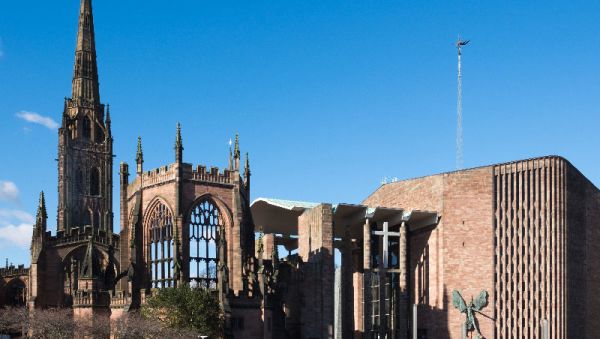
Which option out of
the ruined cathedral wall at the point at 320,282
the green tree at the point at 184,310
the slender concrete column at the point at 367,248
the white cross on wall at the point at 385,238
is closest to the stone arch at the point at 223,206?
the ruined cathedral wall at the point at 320,282

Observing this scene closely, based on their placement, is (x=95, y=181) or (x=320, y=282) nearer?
(x=320, y=282)

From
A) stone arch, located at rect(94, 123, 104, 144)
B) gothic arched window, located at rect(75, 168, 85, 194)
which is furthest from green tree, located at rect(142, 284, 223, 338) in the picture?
stone arch, located at rect(94, 123, 104, 144)

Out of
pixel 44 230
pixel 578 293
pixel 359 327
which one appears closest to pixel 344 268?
pixel 359 327

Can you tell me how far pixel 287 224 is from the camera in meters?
91.9

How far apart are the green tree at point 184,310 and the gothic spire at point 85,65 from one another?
66.6 meters

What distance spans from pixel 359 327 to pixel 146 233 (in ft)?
62.6

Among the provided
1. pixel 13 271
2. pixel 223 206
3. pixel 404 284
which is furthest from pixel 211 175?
pixel 13 271

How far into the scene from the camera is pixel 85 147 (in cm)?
12731

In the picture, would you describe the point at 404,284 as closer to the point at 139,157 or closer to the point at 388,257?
the point at 388,257

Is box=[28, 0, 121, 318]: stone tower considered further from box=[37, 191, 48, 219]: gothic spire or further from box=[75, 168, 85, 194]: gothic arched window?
box=[37, 191, 48, 219]: gothic spire

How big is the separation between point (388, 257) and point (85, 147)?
57996 mm

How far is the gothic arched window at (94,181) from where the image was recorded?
417ft

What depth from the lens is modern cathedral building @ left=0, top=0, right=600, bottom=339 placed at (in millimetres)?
73938

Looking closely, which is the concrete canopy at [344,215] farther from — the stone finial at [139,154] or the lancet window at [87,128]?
the lancet window at [87,128]
